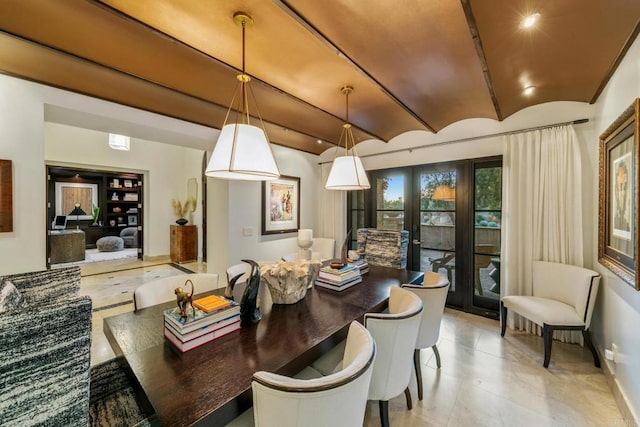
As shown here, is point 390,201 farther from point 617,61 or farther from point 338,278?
point 617,61

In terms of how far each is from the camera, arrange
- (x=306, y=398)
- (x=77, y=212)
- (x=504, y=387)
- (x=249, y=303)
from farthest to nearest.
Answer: (x=77, y=212), (x=504, y=387), (x=249, y=303), (x=306, y=398)

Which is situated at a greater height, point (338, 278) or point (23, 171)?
point (23, 171)

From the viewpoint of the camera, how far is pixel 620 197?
1884 millimetres

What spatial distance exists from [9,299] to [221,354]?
871mm

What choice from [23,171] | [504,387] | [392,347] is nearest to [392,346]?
[392,347]

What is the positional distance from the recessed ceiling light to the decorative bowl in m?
2.05

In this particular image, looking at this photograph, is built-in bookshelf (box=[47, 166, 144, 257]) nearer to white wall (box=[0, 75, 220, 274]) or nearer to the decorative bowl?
white wall (box=[0, 75, 220, 274])

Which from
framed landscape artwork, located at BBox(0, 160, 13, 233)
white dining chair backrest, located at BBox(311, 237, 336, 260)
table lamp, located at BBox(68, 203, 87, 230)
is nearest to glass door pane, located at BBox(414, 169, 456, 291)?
white dining chair backrest, located at BBox(311, 237, 336, 260)

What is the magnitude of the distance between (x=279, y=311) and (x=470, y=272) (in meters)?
2.89

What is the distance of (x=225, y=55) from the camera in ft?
6.14

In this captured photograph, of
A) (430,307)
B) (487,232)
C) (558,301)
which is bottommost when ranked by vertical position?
A: (558,301)

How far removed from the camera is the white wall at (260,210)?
3.76 meters

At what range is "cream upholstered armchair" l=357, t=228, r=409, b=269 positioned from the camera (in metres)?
3.12

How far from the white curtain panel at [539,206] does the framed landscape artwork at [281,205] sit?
10.2 ft
